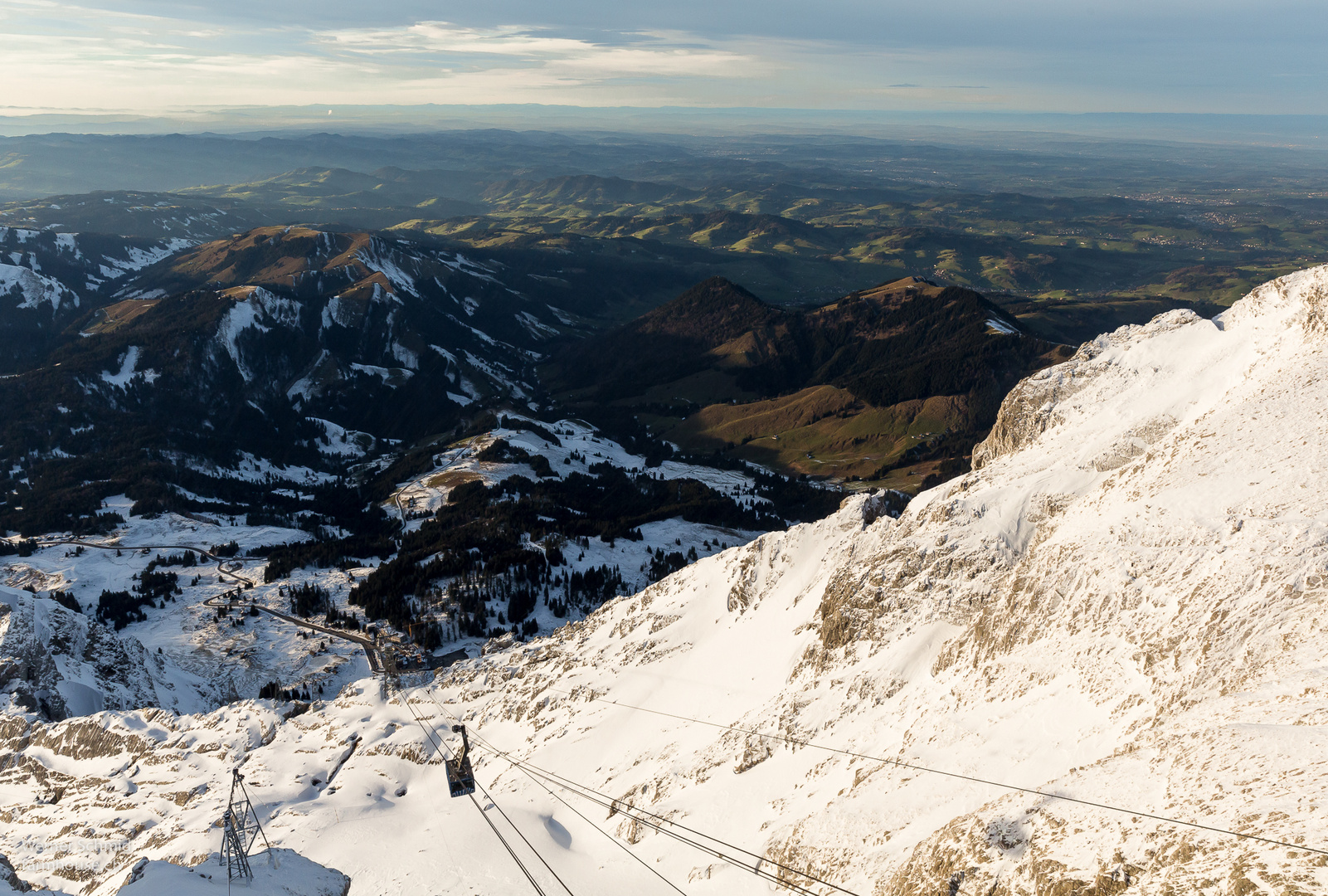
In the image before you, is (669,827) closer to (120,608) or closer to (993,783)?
(993,783)

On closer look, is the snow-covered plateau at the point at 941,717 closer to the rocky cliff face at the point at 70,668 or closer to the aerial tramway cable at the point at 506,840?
the aerial tramway cable at the point at 506,840

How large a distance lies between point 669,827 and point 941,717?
24036 mm

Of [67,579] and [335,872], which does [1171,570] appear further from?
[67,579]

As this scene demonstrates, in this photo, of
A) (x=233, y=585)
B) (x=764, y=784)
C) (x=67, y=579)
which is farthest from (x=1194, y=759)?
(x=67, y=579)

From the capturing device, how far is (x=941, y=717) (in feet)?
152

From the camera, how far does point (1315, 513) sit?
120 ft

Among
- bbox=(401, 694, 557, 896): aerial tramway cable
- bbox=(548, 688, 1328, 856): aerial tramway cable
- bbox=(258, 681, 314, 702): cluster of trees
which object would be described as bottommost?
bbox=(258, 681, 314, 702): cluster of trees

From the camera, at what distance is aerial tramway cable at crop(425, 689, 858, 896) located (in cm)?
4375

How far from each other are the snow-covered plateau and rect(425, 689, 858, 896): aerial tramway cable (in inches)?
17.8

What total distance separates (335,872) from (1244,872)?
153ft

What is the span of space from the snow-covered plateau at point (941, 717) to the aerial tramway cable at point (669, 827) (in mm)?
452

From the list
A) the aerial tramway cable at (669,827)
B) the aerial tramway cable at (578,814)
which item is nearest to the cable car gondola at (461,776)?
the aerial tramway cable at (578,814)

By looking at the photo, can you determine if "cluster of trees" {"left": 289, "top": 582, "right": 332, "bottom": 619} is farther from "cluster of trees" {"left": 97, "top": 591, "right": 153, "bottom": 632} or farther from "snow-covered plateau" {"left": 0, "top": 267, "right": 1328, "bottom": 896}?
"snow-covered plateau" {"left": 0, "top": 267, "right": 1328, "bottom": 896}

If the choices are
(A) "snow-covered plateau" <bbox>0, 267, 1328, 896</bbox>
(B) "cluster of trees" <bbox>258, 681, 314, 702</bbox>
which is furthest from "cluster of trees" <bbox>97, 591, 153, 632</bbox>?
(A) "snow-covered plateau" <bbox>0, 267, 1328, 896</bbox>
